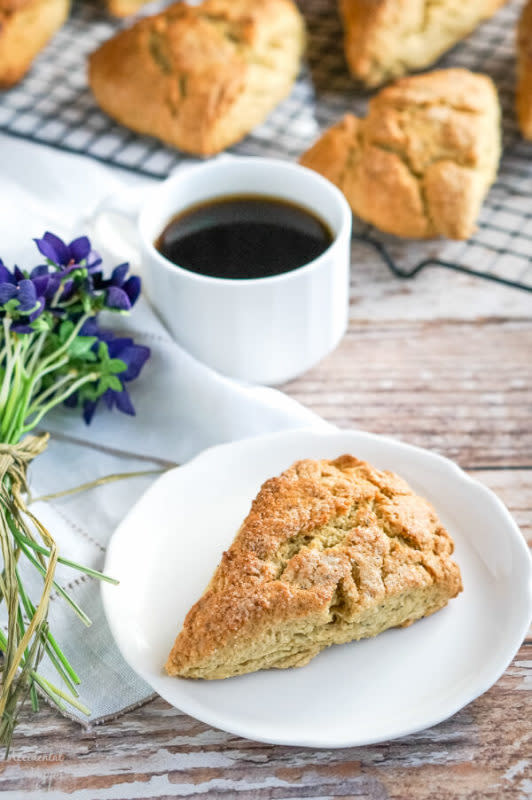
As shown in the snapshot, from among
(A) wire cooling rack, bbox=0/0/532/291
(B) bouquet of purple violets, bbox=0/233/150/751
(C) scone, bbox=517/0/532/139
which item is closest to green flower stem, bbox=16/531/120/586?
(B) bouquet of purple violets, bbox=0/233/150/751

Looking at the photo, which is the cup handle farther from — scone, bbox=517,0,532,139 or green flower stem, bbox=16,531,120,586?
scone, bbox=517,0,532,139

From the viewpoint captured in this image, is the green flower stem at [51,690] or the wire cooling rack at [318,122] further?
the wire cooling rack at [318,122]

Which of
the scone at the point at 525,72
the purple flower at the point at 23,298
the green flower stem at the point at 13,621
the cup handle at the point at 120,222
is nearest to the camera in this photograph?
the green flower stem at the point at 13,621

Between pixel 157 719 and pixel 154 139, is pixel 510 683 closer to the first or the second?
pixel 157 719

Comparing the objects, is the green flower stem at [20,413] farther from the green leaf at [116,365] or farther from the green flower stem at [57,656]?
the green flower stem at [57,656]

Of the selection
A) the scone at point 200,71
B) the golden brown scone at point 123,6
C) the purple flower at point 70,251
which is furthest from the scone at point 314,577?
the golden brown scone at point 123,6

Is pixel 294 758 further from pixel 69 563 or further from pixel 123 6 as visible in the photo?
pixel 123 6

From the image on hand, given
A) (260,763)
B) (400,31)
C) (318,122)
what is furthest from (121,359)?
(400,31)
